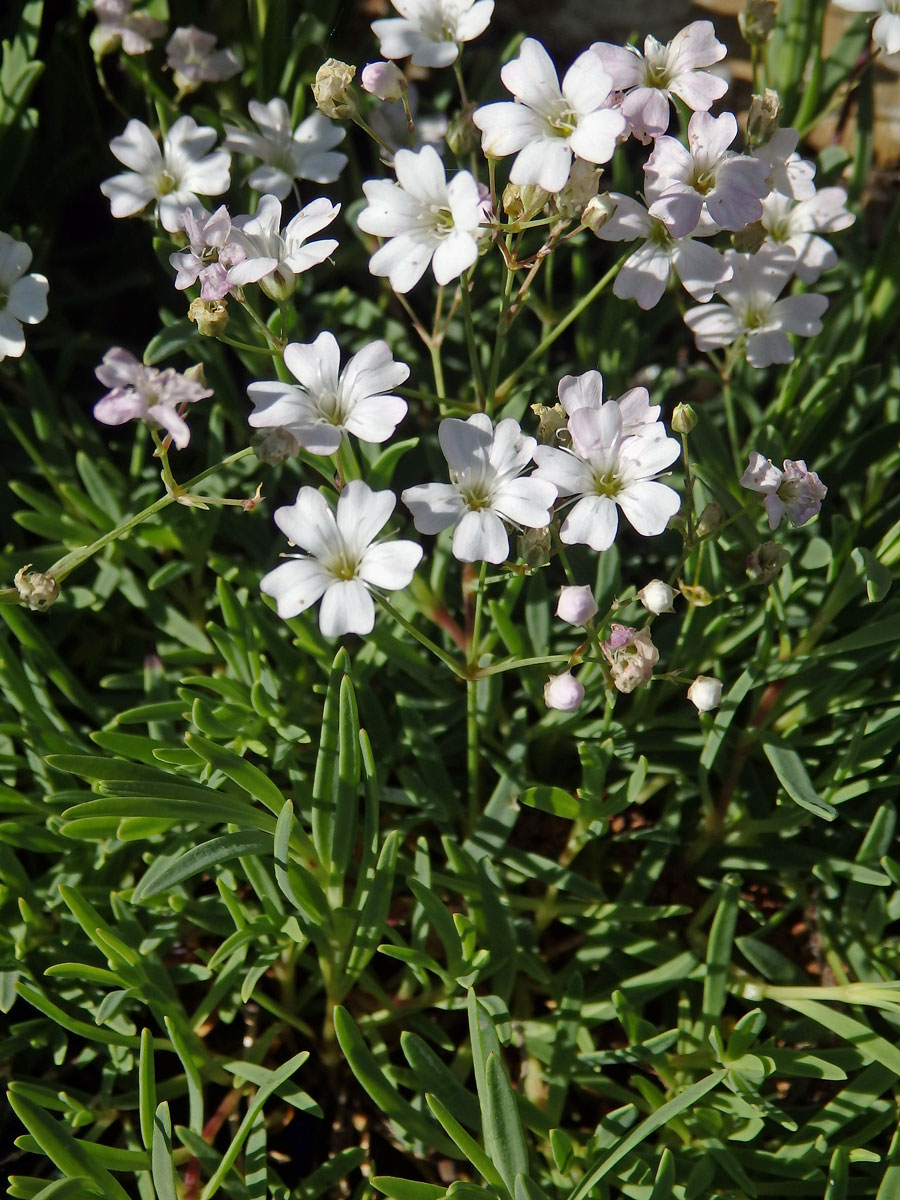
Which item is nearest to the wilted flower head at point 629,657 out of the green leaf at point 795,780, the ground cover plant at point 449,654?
the ground cover plant at point 449,654

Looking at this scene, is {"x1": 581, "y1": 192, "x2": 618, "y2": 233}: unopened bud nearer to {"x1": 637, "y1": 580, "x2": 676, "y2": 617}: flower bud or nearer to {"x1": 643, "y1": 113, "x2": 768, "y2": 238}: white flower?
{"x1": 643, "y1": 113, "x2": 768, "y2": 238}: white flower

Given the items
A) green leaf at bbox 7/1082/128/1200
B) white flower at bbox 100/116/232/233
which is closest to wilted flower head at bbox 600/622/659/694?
green leaf at bbox 7/1082/128/1200

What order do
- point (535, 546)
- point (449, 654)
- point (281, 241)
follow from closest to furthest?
point (535, 546) < point (281, 241) < point (449, 654)

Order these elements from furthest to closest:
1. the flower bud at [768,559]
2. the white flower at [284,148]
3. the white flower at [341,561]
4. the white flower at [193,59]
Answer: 1. the white flower at [193,59]
2. the white flower at [284,148]
3. the flower bud at [768,559]
4. the white flower at [341,561]

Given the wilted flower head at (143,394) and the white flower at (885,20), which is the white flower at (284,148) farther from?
the white flower at (885,20)

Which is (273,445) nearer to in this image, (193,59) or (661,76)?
(661,76)

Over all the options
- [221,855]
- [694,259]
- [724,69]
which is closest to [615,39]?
[724,69]

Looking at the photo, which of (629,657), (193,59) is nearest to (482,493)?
(629,657)
